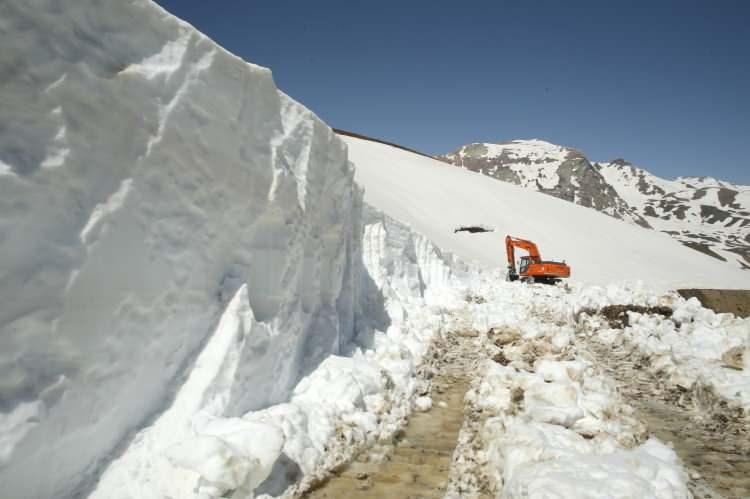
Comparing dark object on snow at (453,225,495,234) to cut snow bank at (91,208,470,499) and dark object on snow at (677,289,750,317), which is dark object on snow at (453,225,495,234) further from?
cut snow bank at (91,208,470,499)

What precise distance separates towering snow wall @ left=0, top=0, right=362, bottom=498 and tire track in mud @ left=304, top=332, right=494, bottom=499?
3.29ft

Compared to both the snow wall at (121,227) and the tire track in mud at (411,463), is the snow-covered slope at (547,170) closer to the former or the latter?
the tire track in mud at (411,463)

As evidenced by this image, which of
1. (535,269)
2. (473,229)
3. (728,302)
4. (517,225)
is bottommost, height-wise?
(728,302)

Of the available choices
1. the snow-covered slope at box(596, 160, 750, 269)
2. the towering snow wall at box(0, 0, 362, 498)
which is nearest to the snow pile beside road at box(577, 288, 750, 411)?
the towering snow wall at box(0, 0, 362, 498)

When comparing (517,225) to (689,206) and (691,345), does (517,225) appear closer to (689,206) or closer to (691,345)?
(691,345)

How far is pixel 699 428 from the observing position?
173 inches

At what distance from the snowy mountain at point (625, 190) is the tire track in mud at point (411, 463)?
9890cm

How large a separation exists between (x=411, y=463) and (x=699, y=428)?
120 inches

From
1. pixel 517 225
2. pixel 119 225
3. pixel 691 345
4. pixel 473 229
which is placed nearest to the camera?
pixel 119 225

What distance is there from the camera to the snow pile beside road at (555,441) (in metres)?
2.80

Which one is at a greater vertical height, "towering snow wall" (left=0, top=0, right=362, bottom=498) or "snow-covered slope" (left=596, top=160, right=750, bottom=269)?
"snow-covered slope" (left=596, top=160, right=750, bottom=269)

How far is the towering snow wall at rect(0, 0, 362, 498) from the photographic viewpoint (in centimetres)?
230

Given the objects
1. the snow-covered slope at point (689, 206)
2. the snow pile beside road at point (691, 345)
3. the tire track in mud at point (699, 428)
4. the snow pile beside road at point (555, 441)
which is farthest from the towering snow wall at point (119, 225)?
the snow-covered slope at point (689, 206)

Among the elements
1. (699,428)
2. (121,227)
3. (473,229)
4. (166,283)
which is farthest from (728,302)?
(121,227)
